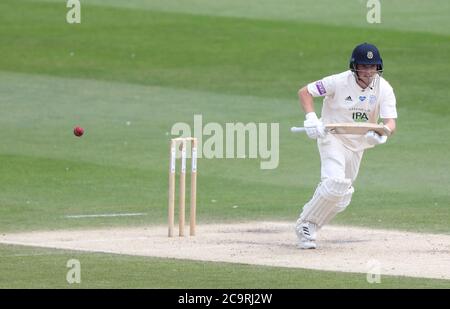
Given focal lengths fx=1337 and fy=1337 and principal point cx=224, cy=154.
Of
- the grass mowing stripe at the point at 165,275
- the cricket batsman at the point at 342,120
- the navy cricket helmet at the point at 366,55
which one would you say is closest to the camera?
the grass mowing stripe at the point at 165,275

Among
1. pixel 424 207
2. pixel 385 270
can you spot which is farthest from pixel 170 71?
pixel 385 270

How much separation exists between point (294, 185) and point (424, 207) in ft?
7.67

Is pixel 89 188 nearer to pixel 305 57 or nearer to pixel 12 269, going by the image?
pixel 12 269

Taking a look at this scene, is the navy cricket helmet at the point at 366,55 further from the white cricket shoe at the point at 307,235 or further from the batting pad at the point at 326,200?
→ the white cricket shoe at the point at 307,235

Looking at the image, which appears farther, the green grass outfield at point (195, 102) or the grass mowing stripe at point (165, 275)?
the green grass outfield at point (195, 102)

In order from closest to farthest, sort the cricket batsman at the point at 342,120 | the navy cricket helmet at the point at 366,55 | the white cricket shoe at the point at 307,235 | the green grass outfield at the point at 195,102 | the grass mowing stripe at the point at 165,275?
the grass mowing stripe at the point at 165,275 < the navy cricket helmet at the point at 366,55 < the cricket batsman at the point at 342,120 < the white cricket shoe at the point at 307,235 < the green grass outfield at the point at 195,102

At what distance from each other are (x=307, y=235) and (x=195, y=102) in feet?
35.3

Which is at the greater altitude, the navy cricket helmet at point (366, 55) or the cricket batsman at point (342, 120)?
the navy cricket helmet at point (366, 55)

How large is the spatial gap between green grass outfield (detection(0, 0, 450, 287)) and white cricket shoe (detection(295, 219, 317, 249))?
1399mm

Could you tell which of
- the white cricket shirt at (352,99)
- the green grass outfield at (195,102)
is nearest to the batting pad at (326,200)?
the white cricket shirt at (352,99)

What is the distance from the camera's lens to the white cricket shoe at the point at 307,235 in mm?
12398

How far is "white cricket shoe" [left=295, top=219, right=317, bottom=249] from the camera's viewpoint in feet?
40.7

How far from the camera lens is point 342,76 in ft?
41.0
